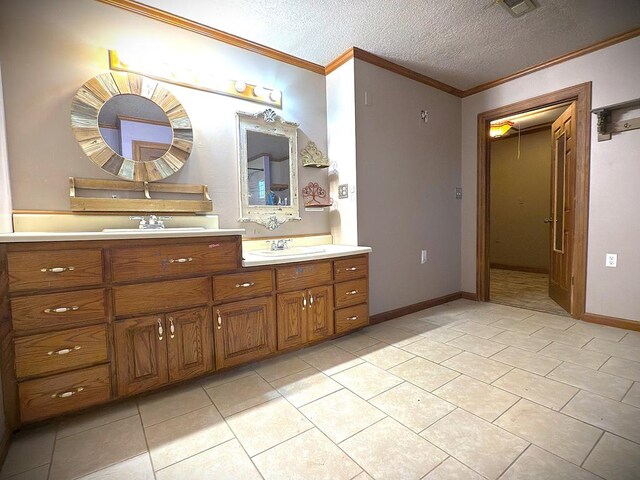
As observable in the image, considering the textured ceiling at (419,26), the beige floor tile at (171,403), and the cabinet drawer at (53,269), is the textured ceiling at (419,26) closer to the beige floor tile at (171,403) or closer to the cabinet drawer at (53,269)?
the cabinet drawer at (53,269)

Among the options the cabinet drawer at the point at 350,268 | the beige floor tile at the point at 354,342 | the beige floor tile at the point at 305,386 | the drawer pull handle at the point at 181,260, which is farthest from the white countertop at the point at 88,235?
the beige floor tile at the point at 354,342

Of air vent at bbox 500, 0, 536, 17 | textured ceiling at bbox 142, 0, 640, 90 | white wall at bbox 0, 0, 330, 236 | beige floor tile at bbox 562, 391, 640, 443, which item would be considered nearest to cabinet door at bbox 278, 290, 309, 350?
white wall at bbox 0, 0, 330, 236

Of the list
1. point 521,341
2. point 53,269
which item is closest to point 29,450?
point 53,269

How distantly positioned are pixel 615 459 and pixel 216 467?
1.58m

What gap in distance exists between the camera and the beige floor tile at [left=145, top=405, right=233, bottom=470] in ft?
4.24

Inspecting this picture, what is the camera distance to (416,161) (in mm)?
3178

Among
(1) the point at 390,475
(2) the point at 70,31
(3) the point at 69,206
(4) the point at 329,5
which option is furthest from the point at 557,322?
(2) the point at 70,31

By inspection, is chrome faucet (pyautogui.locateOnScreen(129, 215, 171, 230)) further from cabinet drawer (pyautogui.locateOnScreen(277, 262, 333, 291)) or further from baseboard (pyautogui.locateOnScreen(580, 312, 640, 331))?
baseboard (pyautogui.locateOnScreen(580, 312, 640, 331))

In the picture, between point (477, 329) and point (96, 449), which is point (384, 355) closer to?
point (477, 329)

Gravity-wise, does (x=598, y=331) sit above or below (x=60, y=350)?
below

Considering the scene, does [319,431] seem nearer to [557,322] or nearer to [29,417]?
[29,417]

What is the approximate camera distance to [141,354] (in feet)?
5.30

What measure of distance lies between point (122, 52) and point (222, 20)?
70 cm

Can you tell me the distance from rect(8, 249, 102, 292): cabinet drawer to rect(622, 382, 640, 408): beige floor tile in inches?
109
